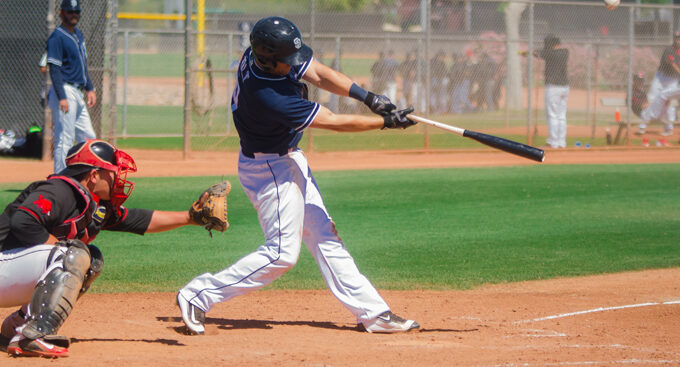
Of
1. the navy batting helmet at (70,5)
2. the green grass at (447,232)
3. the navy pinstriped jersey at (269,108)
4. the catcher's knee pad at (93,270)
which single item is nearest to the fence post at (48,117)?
the green grass at (447,232)

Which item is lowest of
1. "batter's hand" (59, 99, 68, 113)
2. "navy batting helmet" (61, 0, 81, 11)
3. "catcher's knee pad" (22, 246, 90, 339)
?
"catcher's knee pad" (22, 246, 90, 339)

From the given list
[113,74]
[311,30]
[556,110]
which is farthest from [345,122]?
[556,110]

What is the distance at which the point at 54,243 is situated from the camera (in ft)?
14.7

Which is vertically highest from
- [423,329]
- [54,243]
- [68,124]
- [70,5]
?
[70,5]

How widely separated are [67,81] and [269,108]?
6556 millimetres

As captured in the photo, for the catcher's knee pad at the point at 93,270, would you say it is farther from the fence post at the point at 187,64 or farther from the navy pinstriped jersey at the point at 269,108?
the fence post at the point at 187,64

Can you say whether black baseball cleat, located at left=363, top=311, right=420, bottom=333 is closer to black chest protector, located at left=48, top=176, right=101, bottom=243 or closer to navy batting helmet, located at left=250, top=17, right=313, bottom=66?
navy batting helmet, located at left=250, top=17, right=313, bottom=66

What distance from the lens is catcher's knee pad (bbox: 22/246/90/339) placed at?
4.29m

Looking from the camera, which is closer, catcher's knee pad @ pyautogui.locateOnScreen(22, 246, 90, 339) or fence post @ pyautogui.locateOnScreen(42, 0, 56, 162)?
catcher's knee pad @ pyautogui.locateOnScreen(22, 246, 90, 339)

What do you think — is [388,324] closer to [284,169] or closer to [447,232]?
[284,169]

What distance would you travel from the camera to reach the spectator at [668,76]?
63.6ft

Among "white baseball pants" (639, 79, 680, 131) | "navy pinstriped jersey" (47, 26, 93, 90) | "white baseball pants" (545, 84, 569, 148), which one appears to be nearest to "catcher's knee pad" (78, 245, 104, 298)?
"navy pinstriped jersey" (47, 26, 93, 90)

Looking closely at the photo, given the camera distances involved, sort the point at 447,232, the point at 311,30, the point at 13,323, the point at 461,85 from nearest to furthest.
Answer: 1. the point at 13,323
2. the point at 447,232
3. the point at 311,30
4. the point at 461,85

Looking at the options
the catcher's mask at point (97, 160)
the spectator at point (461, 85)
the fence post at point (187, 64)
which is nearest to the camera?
the catcher's mask at point (97, 160)
